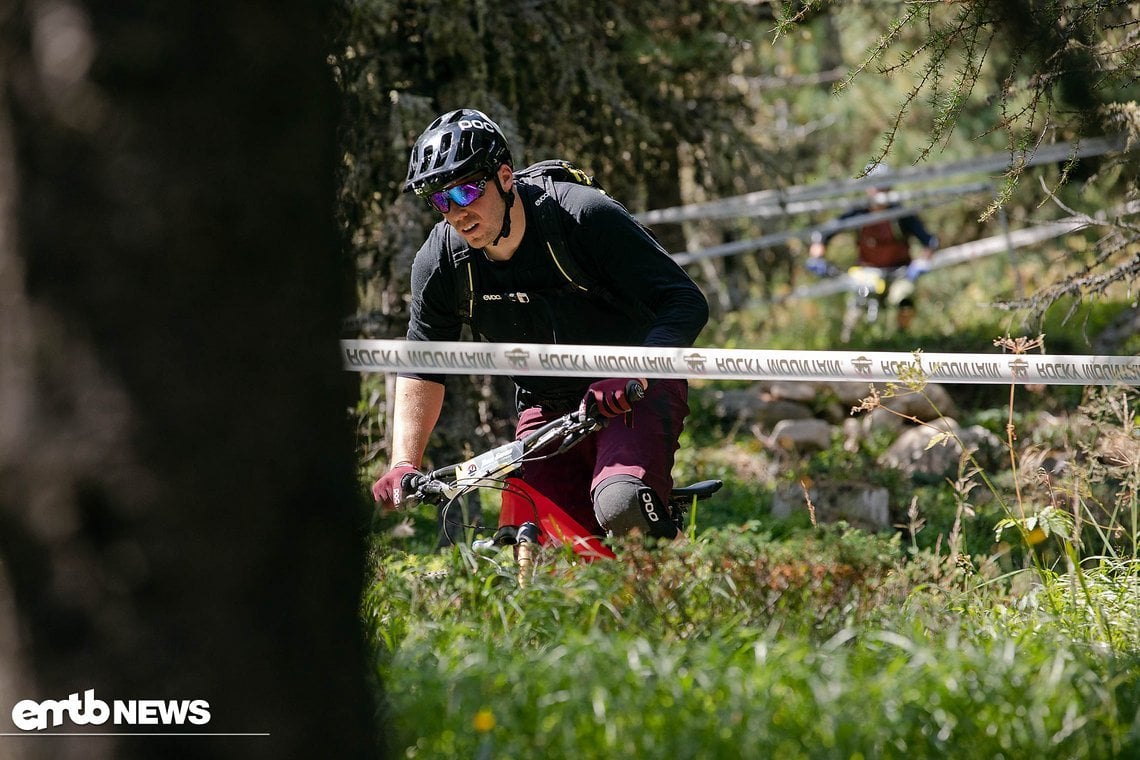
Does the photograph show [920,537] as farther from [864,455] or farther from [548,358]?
[548,358]

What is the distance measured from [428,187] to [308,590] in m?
2.58

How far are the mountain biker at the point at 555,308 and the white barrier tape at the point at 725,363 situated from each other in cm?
10

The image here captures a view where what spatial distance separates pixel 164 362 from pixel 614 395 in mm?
2442

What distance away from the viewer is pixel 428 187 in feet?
16.4

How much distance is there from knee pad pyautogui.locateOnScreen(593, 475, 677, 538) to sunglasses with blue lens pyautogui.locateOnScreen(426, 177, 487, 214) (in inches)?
43.9

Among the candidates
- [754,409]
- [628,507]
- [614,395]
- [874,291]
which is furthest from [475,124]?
[874,291]

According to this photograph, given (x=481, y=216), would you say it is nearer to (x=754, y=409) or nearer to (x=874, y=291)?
(x=754, y=409)

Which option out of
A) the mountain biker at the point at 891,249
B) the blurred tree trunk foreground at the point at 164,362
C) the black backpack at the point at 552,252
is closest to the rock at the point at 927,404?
the mountain biker at the point at 891,249

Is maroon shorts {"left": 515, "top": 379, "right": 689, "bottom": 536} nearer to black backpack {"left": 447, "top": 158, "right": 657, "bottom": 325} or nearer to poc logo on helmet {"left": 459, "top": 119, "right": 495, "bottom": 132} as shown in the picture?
black backpack {"left": 447, "top": 158, "right": 657, "bottom": 325}

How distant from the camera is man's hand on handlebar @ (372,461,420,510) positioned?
16.4ft

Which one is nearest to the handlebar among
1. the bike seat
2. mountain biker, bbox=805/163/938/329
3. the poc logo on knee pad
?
the poc logo on knee pad

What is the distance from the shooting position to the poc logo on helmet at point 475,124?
506 cm

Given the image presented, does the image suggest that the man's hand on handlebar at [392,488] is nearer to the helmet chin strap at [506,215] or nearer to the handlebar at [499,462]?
the handlebar at [499,462]

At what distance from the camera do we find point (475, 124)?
5102 mm
